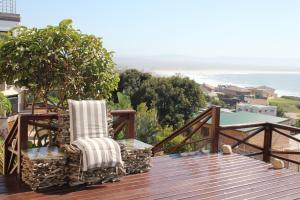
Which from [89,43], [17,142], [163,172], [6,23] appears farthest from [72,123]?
[6,23]

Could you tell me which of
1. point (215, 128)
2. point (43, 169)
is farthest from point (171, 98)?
point (43, 169)

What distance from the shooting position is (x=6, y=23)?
53.3ft

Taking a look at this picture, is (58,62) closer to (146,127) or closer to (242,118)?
(146,127)

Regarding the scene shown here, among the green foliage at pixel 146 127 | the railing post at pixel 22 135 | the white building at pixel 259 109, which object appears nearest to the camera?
the railing post at pixel 22 135

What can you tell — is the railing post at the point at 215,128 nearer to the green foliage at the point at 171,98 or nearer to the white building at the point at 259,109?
the green foliage at the point at 171,98

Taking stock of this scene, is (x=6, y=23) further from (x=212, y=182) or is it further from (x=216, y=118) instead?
(x=212, y=182)

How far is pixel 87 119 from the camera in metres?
4.51

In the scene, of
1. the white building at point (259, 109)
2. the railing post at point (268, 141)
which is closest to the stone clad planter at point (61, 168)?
the railing post at point (268, 141)

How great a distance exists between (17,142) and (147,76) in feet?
68.8

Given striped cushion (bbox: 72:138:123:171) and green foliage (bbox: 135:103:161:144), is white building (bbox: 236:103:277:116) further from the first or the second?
striped cushion (bbox: 72:138:123:171)

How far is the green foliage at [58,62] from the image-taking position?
14.6 feet

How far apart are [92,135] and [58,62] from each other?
1.02m

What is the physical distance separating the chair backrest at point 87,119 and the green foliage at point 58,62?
1.48ft

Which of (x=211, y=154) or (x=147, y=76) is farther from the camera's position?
(x=147, y=76)
